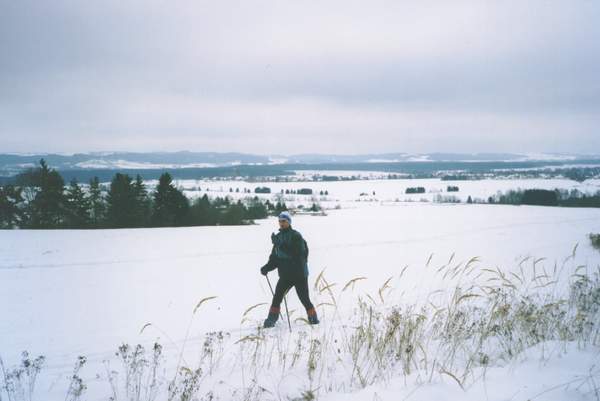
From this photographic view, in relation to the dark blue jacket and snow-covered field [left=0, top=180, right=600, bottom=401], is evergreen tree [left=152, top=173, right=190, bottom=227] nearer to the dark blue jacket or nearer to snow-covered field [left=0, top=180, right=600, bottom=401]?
snow-covered field [left=0, top=180, right=600, bottom=401]

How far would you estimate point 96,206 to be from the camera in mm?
34625

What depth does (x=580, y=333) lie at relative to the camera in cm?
405

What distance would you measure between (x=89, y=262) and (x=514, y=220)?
109 ft

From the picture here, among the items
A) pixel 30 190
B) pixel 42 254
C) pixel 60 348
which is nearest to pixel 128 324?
pixel 60 348

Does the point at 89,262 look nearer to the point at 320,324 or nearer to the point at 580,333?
the point at 320,324

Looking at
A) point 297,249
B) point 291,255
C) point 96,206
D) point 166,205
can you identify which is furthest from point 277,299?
point 96,206

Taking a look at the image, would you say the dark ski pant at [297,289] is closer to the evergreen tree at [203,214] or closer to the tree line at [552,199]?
the evergreen tree at [203,214]

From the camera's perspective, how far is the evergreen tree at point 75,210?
3155 cm

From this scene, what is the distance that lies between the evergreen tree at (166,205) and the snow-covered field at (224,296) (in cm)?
1159

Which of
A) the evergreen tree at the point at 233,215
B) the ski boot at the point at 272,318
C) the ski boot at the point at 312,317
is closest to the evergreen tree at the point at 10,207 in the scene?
the evergreen tree at the point at 233,215

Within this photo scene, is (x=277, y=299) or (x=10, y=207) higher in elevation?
(x=277, y=299)

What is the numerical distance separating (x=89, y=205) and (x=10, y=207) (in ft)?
21.6

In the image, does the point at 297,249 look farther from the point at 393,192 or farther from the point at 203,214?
the point at 393,192

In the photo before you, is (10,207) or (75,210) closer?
(10,207)
